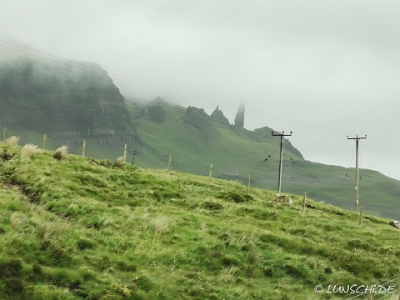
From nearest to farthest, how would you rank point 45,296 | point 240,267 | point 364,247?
point 45,296 < point 240,267 < point 364,247

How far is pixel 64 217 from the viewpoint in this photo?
86.8ft

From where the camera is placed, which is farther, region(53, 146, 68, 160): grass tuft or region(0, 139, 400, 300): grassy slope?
region(53, 146, 68, 160): grass tuft

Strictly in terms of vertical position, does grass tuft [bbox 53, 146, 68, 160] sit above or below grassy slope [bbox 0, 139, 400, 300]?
above

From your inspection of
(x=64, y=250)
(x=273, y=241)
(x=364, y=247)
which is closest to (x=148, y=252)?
(x=64, y=250)

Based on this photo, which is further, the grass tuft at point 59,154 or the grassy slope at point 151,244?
the grass tuft at point 59,154

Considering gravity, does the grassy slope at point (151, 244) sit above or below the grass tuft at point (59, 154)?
below

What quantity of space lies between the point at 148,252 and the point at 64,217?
6.33 meters

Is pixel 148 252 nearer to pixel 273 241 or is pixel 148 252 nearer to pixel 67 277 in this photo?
pixel 67 277

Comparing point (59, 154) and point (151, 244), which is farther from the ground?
point (59, 154)

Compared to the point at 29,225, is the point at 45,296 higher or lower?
lower

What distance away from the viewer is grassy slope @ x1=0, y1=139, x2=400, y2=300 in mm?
18766

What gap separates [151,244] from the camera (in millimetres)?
24031

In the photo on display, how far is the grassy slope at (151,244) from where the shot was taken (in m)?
18.8

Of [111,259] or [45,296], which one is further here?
[111,259]
